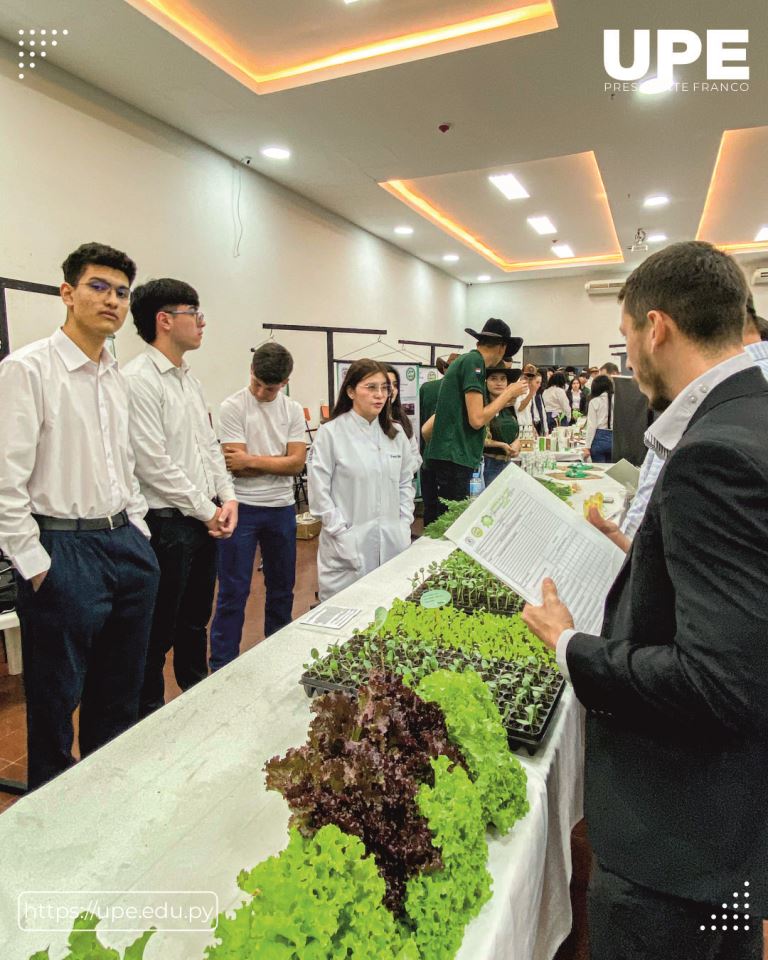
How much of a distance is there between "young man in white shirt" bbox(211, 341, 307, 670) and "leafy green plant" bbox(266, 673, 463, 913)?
7.00 feet

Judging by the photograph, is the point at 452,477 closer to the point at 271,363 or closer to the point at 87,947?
the point at 271,363

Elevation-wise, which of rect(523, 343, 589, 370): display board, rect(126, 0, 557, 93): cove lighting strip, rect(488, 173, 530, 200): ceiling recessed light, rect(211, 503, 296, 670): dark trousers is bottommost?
rect(211, 503, 296, 670): dark trousers

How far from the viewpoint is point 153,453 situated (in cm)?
225

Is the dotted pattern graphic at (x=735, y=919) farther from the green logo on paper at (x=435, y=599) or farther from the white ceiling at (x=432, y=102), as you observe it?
the white ceiling at (x=432, y=102)

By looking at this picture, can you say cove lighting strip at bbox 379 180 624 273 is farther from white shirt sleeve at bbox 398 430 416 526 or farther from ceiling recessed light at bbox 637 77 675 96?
white shirt sleeve at bbox 398 430 416 526

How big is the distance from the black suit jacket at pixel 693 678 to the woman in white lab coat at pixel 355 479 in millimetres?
1717

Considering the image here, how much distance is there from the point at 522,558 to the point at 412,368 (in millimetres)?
5718

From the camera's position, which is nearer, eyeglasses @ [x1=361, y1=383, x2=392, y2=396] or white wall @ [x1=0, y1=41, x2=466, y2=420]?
eyeglasses @ [x1=361, y1=383, x2=392, y2=396]

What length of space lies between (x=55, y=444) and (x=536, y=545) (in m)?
1.38

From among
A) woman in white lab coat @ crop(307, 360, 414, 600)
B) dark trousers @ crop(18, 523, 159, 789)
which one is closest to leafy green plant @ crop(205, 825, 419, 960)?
dark trousers @ crop(18, 523, 159, 789)

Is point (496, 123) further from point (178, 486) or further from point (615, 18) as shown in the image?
point (178, 486)

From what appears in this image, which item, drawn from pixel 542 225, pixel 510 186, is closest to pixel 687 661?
pixel 510 186

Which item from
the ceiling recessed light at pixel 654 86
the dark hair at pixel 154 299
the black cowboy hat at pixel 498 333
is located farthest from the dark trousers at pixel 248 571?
the ceiling recessed light at pixel 654 86

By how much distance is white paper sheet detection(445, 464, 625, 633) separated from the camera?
3.70 feet
